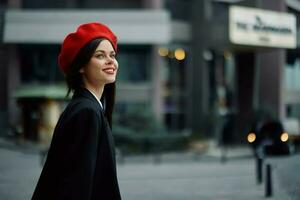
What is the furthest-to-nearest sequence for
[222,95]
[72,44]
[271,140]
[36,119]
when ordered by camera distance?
[222,95], [36,119], [271,140], [72,44]

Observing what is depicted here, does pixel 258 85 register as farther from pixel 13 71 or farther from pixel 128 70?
pixel 13 71

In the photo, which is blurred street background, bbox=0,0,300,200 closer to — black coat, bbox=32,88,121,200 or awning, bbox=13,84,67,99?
awning, bbox=13,84,67,99

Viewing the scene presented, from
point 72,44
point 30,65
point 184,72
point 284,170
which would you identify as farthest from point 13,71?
point 72,44

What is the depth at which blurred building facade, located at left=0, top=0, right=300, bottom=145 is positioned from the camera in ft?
84.3

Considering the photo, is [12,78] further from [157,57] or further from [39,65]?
[157,57]

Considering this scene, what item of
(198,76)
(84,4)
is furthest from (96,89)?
(198,76)

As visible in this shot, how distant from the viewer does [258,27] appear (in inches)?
889

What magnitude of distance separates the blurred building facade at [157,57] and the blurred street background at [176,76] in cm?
5

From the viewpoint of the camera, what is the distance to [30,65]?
2716 cm

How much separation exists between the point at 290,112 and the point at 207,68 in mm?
5982

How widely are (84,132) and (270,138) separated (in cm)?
2047

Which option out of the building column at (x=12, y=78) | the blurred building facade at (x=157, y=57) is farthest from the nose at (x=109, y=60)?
the building column at (x=12, y=78)

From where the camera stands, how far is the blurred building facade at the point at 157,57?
2569 cm

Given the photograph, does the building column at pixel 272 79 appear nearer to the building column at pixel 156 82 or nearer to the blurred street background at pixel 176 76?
the blurred street background at pixel 176 76
